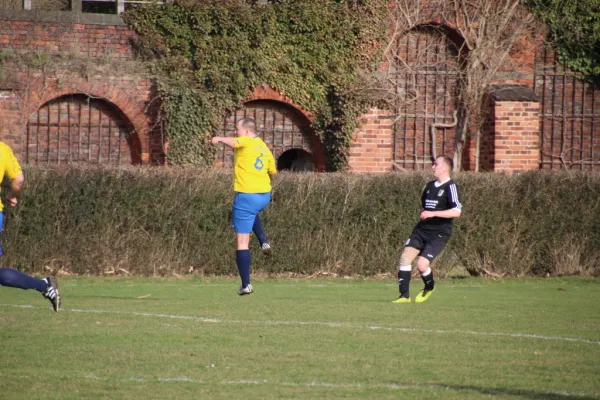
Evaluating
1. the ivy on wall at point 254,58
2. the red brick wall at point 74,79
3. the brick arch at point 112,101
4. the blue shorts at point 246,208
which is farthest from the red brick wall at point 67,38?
the blue shorts at point 246,208

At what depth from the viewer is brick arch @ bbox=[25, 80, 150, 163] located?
21922mm

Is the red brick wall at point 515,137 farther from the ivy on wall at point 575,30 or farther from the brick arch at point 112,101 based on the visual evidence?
the brick arch at point 112,101

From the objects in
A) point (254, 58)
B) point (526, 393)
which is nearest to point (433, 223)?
point (526, 393)

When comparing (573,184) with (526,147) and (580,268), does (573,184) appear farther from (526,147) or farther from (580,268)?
(526,147)

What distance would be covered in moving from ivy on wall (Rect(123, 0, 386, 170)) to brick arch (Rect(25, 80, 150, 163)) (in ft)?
2.17

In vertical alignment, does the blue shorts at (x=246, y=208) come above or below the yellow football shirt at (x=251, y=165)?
below

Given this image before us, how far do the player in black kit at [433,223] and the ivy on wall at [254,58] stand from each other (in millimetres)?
11434

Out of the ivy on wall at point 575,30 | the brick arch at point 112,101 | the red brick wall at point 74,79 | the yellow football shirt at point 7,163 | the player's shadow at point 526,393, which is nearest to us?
the player's shadow at point 526,393

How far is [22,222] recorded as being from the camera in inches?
625

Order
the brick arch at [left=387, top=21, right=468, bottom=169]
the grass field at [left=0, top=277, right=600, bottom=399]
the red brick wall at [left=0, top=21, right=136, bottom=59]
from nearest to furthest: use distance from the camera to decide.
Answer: the grass field at [left=0, top=277, right=600, bottom=399] → the red brick wall at [left=0, top=21, right=136, bottom=59] → the brick arch at [left=387, top=21, right=468, bottom=169]

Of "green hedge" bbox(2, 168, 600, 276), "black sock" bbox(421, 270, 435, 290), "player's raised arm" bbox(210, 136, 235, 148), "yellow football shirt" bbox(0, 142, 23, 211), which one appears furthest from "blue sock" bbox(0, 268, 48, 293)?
"green hedge" bbox(2, 168, 600, 276)

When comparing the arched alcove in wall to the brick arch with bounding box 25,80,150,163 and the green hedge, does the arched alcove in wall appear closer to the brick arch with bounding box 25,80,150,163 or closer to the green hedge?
the brick arch with bounding box 25,80,150,163

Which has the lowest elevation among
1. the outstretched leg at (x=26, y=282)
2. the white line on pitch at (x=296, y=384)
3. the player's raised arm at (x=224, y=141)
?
the white line on pitch at (x=296, y=384)

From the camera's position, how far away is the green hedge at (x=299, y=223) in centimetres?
1606
